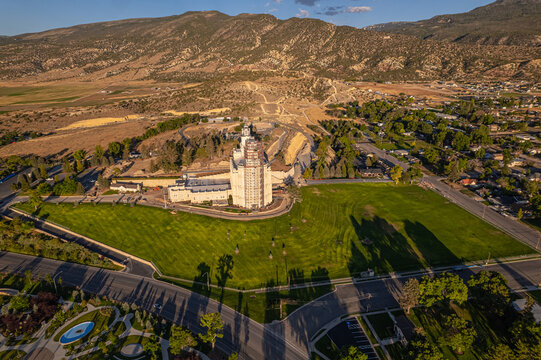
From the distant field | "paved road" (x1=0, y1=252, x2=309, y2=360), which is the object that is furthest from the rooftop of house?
the distant field

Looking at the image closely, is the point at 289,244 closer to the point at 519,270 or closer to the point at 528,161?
the point at 519,270

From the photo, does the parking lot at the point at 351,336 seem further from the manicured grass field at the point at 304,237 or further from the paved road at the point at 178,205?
the paved road at the point at 178,205

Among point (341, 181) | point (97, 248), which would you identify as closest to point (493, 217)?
point (341, 181)

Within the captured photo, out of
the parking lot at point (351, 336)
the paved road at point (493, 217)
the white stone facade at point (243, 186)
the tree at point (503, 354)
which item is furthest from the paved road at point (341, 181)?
the tree at point (503, 354)

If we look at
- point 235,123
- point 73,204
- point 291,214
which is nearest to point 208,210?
point 291,214

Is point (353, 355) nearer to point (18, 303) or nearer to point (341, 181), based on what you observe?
point (18, 303)

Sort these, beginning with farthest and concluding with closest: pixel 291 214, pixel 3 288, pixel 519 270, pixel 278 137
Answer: pixel 278 137
pixel 291 214
pixel 519 270
pixel 3 288

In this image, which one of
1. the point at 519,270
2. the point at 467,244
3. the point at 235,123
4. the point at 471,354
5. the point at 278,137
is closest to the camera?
the point at 471,354
